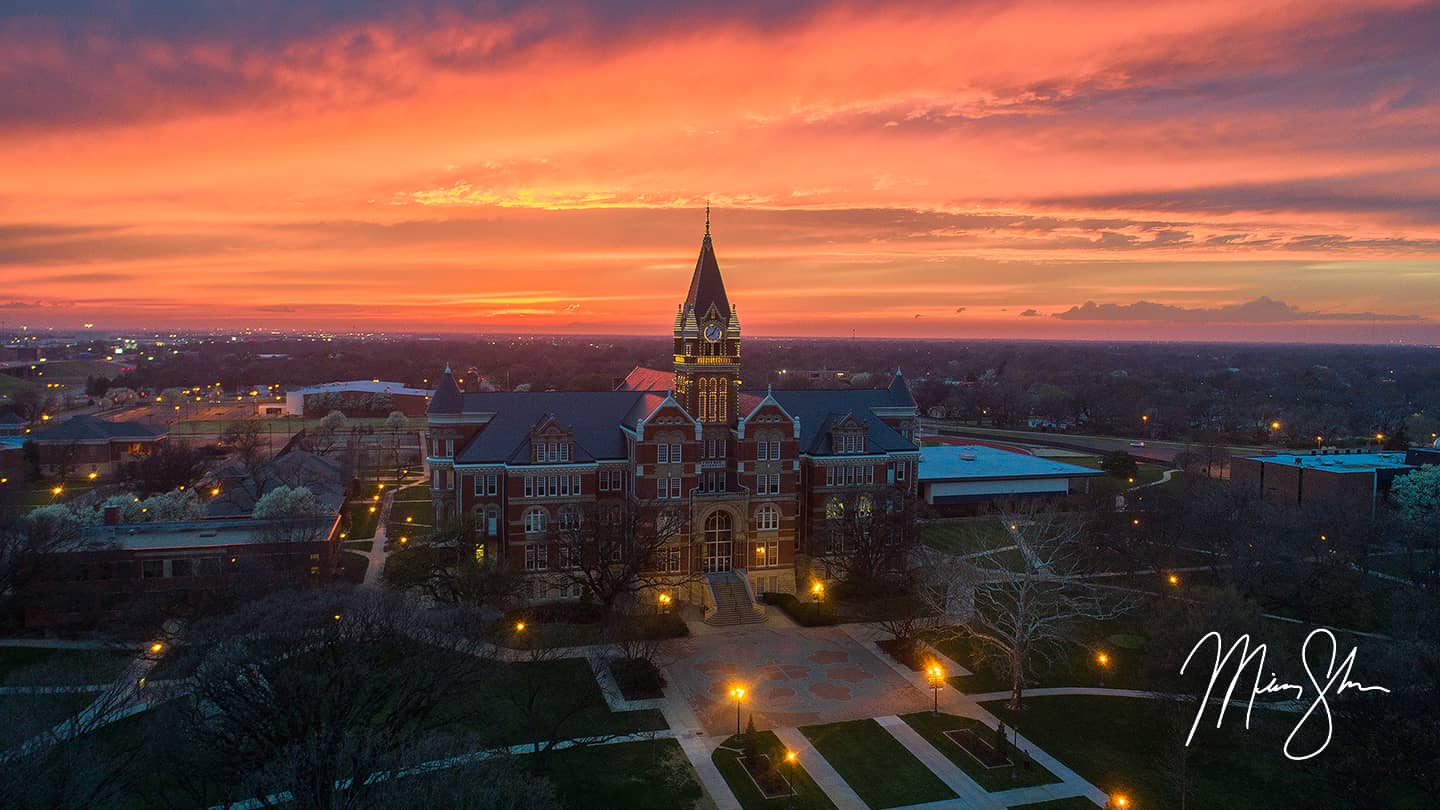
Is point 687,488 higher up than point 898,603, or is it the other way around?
point 687,488

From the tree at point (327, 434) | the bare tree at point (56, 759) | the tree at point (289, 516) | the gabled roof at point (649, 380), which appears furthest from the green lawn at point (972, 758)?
the tree at point (327, 434)

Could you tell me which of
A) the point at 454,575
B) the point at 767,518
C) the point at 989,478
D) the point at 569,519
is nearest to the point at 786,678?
the point at 767,518

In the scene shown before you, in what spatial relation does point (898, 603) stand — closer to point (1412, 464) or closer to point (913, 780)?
point (913, 780)

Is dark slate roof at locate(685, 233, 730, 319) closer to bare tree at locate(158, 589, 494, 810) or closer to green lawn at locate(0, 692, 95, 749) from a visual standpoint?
bare tree at locate(158, 589, 494, 810)

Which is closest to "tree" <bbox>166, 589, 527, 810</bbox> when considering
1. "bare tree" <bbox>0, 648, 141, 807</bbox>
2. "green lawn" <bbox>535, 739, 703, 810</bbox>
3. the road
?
"bare tree" <bbox>0, 648, 141, 807</bbox>

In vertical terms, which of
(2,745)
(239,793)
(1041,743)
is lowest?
(1041,743)

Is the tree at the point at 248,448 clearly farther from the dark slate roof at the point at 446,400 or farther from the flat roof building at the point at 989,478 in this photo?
the flat roof building at the point at 989,478

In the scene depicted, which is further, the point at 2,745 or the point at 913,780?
the point at 913,780

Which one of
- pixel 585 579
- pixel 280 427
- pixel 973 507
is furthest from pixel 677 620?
pixel 280 427
